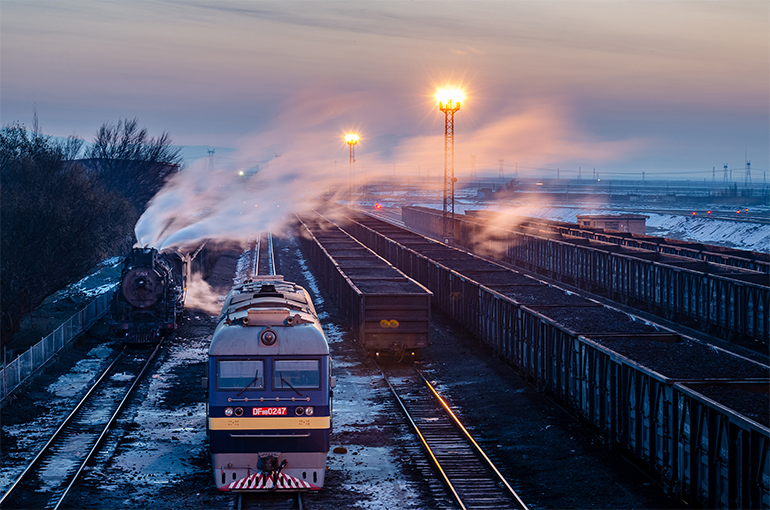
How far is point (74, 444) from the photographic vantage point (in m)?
18.4

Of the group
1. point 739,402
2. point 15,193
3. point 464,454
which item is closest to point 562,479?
point 464,454

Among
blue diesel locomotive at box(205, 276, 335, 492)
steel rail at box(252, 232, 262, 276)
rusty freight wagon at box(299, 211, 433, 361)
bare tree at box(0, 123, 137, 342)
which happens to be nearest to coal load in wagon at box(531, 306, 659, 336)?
rusty freight wagon at box(299, 211, 433, 361)

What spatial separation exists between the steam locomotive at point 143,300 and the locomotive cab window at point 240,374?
52.6 ft

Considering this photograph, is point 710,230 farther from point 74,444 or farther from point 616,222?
point 74,444

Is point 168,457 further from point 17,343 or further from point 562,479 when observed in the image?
point 17,343

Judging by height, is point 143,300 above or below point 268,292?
below

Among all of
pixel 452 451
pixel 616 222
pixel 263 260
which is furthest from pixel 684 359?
pixel 616 222

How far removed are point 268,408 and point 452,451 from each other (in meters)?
5.46

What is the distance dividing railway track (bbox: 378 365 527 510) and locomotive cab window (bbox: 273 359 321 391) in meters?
3.69

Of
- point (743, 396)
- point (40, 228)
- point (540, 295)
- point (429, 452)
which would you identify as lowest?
point (429, 452)

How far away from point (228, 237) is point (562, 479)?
242 feet

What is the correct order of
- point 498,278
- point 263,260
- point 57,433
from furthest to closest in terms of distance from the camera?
point 263,260 < point 498,278 < point 57,433

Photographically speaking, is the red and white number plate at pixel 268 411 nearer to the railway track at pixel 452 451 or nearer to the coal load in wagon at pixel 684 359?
the railway track at pixel 452 451

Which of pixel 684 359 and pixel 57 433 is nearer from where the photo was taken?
pixel 684 359
